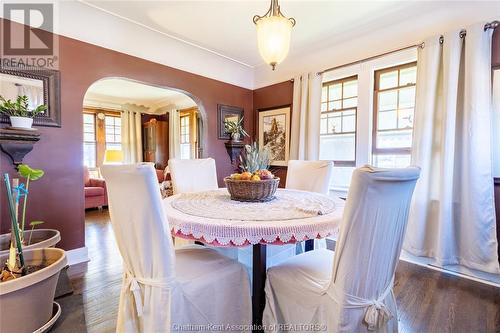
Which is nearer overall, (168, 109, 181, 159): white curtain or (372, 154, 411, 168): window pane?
(372, 154, 411, 168): window pane

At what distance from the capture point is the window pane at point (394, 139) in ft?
8.95

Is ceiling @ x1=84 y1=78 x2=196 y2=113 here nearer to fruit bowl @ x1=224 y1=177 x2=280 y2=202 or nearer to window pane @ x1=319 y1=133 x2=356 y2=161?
window pane @ x1=319 y1=133 x2=356 y2=161

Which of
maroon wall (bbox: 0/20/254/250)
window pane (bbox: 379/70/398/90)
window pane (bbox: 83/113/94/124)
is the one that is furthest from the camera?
window pane (bbox: 83/113/94/124)

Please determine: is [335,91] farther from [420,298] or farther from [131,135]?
[131,135]

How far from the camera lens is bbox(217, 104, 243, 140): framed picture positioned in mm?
3779

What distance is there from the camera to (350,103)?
320 centimetres

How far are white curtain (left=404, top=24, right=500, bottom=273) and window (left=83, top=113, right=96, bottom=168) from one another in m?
6.30

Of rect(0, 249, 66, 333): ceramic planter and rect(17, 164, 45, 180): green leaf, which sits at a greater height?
rect(17, 164, 45, 180): green leaf

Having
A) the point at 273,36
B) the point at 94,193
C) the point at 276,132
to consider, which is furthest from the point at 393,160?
the point at 94,193

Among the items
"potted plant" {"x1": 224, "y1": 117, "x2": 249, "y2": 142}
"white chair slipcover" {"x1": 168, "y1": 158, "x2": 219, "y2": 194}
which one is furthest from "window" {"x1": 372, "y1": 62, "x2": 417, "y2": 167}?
"white chair slipcover" {"x1": 168, "y1": 158, "x2": 219, "y2": 194}

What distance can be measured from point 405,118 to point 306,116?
3.83ft

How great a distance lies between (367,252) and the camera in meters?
0.98

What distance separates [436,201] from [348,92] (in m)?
1.62

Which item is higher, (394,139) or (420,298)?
(394,139)
